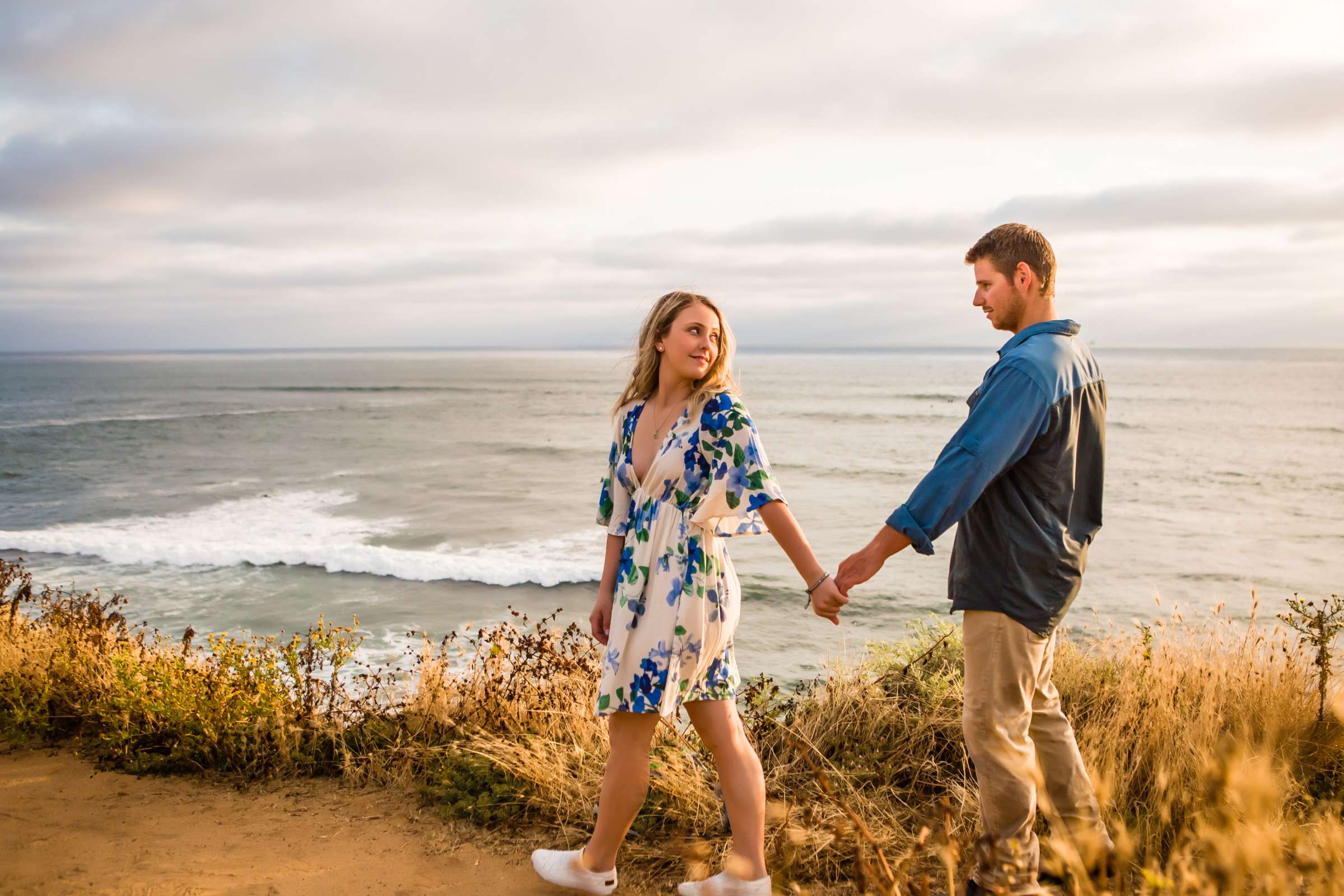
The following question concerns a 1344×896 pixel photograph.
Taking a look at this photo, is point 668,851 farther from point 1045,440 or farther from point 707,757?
point 1045,440

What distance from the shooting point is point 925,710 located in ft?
16.6

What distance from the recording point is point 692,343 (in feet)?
10.6

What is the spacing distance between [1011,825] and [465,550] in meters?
12.2

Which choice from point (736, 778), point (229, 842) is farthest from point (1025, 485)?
point (229, 842)

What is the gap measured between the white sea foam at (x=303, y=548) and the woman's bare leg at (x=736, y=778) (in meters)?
9.44

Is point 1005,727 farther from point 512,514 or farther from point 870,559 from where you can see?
point 512,514

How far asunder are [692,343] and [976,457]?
1.06m

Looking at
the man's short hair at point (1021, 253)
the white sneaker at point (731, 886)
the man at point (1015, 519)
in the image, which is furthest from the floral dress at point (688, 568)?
the man's short hair at point (1021, 253)

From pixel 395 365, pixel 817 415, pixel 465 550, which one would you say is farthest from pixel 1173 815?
pixel 395 365

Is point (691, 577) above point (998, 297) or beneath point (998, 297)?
beneath

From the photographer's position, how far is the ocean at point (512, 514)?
446 inches

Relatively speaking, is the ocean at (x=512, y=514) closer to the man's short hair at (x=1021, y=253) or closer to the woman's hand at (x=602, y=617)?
the woman's hand at (x=602, y=617)

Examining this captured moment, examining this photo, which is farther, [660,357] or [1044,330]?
[660,357]

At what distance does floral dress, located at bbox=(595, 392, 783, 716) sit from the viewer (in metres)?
3.08
